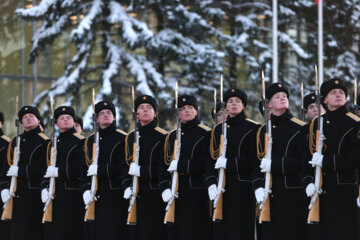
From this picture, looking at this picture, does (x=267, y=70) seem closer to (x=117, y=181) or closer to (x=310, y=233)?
(x=117, y=181)

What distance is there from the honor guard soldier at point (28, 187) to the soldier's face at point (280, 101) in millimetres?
3639

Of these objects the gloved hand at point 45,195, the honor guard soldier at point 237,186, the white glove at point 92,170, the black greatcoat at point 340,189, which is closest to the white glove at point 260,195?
the honor guard soldier at point 237,186

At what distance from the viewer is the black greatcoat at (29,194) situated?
11.8 m

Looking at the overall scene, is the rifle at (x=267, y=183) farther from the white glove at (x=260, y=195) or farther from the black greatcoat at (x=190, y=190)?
the black greatcoat at (x=190, y=190)

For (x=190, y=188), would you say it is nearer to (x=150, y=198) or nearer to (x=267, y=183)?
(x=150, y=198)

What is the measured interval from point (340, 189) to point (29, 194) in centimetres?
473

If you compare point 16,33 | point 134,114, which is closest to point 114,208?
point 134,114

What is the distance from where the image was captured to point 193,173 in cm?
1013

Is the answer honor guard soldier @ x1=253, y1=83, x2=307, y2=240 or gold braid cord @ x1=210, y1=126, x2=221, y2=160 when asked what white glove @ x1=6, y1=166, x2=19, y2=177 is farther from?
honor guard soldier @ x1=253, y1=83, x2=307, y2=240

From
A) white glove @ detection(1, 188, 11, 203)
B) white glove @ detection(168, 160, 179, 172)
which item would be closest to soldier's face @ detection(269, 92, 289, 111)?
white glove @ detection(168, 160, 179, 172)

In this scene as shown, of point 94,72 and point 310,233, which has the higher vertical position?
point 94,72

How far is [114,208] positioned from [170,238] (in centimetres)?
98

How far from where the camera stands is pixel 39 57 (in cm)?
2186

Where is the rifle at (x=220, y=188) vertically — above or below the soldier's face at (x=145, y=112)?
below
